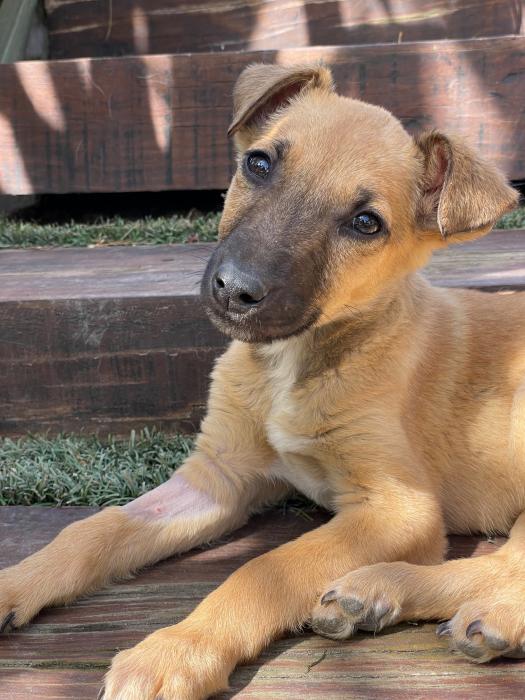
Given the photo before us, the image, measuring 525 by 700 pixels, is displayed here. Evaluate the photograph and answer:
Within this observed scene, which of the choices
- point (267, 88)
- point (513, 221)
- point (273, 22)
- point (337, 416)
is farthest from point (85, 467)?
point (273, 22)

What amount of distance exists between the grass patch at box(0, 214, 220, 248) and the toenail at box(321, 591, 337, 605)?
9.89 ft

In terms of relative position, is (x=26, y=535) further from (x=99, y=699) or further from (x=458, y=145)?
(x=458, y=145)

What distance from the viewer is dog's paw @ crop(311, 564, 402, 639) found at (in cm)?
259

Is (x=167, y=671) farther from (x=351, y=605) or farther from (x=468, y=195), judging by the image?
(x=468, y=195)

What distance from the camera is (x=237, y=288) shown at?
2.58m

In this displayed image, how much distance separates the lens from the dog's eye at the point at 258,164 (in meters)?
2.95

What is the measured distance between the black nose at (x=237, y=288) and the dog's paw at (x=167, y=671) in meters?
0.96

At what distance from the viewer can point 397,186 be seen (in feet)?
9.89

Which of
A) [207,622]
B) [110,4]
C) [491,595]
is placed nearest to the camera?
[207,622]

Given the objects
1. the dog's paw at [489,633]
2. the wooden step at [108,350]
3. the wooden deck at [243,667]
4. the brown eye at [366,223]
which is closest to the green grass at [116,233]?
the wooden step at [108,350]

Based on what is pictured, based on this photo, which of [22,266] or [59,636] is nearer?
[59,636]

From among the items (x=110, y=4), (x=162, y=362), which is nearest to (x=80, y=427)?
(x=162, y=362)

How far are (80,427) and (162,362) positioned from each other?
0.50 metres

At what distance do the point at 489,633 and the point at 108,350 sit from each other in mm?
2088
